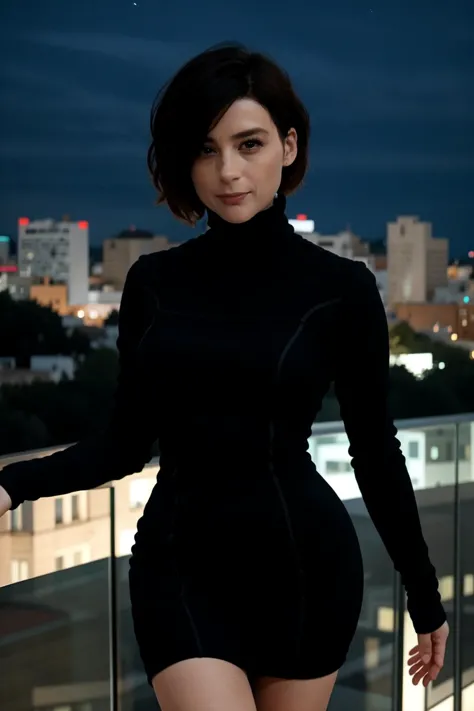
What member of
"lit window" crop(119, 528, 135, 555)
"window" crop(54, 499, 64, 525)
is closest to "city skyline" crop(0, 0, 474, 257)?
"lit window" crop(119, 528, 135, 555)

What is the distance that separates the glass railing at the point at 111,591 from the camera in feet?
5.48

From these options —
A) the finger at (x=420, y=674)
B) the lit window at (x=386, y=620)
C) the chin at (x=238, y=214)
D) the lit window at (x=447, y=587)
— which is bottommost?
the lit window at (x=386, y=620)

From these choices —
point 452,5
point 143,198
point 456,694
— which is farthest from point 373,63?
point 456,694

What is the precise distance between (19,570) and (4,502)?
492mm

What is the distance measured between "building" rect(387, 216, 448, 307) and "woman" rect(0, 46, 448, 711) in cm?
2090

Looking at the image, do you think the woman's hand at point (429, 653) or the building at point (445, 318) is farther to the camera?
the building at point (445, 318)

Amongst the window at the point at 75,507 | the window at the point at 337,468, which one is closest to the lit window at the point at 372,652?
the window at the point at 337,468

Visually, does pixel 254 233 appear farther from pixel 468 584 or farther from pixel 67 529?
pixel 468 584

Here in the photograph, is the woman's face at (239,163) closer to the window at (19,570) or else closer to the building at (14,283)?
the window at (19,570)

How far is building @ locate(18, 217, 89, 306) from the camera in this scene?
2447cm

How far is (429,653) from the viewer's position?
4.55ft

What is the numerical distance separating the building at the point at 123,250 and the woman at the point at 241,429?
19.3 meters

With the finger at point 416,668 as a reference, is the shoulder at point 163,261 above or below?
above

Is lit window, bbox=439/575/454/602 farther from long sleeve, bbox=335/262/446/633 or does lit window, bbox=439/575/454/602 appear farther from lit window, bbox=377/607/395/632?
long sleeve, bbox=335/262/446/633
